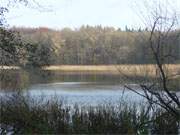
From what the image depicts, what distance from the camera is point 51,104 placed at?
9062mm

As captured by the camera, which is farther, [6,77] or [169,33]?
[6,77]

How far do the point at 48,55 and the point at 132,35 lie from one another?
5.36ft

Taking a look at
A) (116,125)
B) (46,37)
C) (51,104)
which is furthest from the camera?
(46,37)

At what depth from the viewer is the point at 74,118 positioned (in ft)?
28.5

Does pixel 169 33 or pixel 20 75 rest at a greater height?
pixel 169 33

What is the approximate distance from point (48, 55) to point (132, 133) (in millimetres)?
1996

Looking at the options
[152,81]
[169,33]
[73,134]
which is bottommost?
[73,134]

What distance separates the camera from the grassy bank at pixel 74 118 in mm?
8156

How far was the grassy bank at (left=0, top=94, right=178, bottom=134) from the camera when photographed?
8.16 metres

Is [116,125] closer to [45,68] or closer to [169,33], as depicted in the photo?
[45,68]

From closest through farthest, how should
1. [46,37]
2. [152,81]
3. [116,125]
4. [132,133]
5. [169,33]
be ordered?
[169,33] < [152,81] < [132,133] < [116,125] < [46,37]

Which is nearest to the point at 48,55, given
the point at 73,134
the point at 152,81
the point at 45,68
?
the point at 45,68

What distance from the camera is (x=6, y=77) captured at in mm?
7992

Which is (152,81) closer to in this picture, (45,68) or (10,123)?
(45,68)
